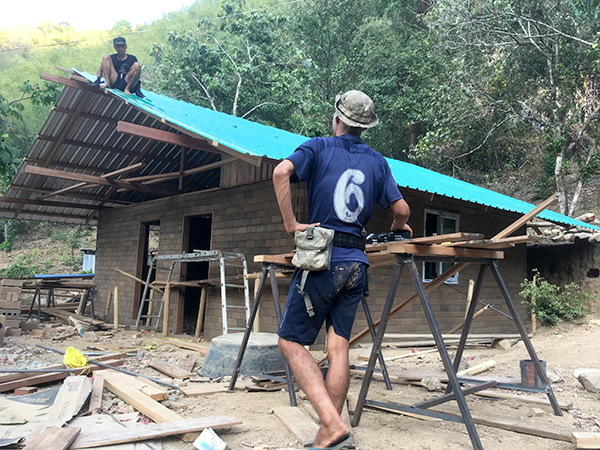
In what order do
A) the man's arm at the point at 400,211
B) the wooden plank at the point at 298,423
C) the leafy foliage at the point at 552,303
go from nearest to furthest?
the wooden plank at the point at 298,423 < the man's arm at the point at 400,211 < the leafy foliage at the point at 552,303

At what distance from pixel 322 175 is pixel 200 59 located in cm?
2099

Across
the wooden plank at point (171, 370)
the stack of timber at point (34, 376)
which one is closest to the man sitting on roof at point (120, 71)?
the wooden plank at point (171, 370)

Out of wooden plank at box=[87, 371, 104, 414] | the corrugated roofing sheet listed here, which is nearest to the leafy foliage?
the corrugated roofing sheet

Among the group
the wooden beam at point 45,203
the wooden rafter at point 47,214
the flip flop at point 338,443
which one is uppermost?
the wooden beam at point 45,203

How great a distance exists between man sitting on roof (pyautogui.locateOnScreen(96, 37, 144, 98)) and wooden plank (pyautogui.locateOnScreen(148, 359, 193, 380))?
15.0ft

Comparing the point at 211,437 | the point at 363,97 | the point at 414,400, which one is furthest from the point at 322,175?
the point at 414,400

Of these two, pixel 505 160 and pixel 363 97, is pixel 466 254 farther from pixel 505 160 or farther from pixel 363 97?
pixel 505 160

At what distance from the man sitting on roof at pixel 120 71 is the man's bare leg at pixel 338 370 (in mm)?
6649

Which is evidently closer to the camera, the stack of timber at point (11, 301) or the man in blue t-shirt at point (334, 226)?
the man in blue t-shirt at point (334, 226)

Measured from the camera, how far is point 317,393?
254cm

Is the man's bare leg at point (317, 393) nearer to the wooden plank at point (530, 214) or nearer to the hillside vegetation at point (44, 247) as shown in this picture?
the wooden plank at point (530, 214)

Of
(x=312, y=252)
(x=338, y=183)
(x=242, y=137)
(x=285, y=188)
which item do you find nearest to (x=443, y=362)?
(x=312, y=252)

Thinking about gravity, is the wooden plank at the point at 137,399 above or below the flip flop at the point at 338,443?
below

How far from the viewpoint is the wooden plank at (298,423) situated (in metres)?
3.03
